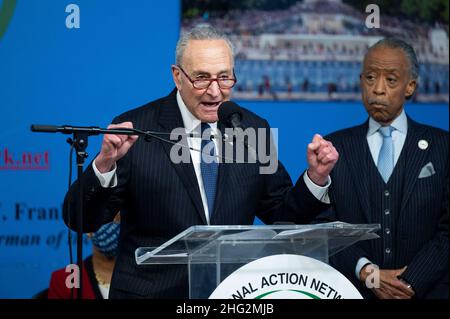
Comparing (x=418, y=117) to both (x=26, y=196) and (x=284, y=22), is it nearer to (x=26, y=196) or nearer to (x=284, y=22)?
(x=284, y=22)

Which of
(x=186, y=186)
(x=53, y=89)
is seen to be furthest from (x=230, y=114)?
(x=53, y=89)

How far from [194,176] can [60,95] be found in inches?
49.9

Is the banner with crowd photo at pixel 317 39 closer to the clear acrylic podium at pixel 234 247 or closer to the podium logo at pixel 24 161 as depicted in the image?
the podium logo at pixel 24 161

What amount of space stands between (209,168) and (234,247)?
707 millimetres

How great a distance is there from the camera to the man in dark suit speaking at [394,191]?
4406 millimetres

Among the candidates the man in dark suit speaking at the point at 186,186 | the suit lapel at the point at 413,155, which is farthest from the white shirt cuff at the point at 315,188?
the suit lapel at the point at 413,155

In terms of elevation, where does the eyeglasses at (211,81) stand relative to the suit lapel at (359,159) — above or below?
above

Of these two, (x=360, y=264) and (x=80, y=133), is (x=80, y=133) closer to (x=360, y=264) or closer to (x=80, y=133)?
(x=80, y=133)

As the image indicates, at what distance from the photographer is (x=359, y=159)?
4582 millimetres

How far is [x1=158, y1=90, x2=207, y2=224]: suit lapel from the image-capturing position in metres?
3.87

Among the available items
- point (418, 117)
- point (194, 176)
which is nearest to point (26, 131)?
point (194, 176)

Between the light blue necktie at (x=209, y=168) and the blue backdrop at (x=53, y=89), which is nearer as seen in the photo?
the light blue necktie at (x=209, y=168)

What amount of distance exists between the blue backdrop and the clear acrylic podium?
5.34 ft

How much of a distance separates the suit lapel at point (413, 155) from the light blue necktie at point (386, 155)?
68mm
